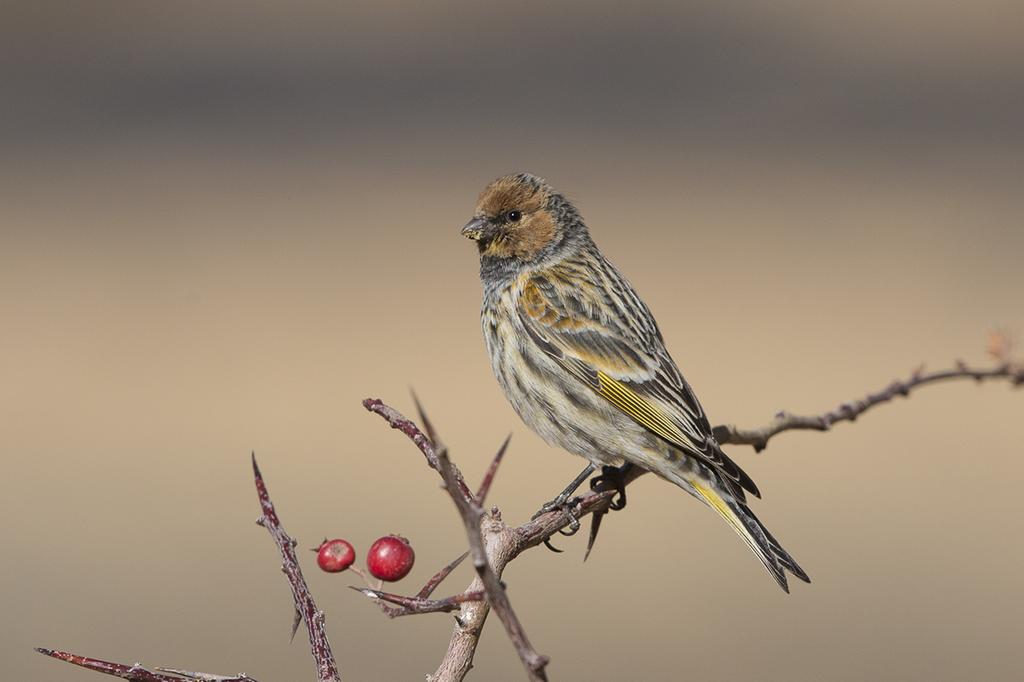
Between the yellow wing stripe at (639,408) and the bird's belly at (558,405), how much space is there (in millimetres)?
33

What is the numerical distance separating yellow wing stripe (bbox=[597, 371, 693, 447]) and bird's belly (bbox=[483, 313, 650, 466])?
0.11ft

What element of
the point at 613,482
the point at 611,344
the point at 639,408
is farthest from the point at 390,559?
the point at 611,344

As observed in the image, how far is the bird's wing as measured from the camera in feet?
13.5

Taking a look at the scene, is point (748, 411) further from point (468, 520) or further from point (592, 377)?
point (468, 520)

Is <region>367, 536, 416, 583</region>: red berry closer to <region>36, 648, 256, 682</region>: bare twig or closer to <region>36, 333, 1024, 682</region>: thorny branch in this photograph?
<region>36, 333, 1024, 682</region>: thorny branch

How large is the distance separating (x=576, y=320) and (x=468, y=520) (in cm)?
316

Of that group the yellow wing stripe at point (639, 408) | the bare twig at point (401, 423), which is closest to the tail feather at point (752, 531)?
the yellow wing stripe at point (639, 408)

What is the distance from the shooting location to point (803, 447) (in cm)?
1155

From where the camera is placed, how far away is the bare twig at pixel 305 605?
164 centimetres

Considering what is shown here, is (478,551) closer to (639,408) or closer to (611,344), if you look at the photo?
(639,408)

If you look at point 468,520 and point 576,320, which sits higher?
point 576,320

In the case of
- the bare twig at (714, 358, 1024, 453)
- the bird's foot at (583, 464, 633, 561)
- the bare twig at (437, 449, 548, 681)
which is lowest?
the bare twig at (437, 449, 548, 681)

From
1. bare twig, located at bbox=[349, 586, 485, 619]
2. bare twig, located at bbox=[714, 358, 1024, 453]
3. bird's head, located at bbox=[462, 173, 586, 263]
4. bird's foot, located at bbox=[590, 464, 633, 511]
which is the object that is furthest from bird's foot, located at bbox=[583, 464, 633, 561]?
bare twig, located at bbox=[349, 586, 485, 619]

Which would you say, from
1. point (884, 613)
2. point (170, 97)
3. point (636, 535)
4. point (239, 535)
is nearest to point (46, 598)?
point (239, 535)
